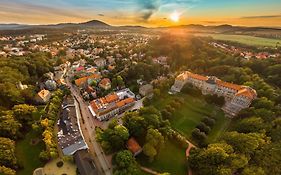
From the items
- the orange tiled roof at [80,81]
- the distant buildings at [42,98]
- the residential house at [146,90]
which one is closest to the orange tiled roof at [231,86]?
the residential house at [146,90]

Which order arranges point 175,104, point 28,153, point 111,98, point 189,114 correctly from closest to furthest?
point 28,153 < point 189,114 < point 175,104 < point 111,98

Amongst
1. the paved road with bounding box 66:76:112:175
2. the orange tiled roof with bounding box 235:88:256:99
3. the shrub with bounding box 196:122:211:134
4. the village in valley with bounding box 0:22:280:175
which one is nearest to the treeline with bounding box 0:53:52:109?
the village in valley with bounding box 0:22:280:175

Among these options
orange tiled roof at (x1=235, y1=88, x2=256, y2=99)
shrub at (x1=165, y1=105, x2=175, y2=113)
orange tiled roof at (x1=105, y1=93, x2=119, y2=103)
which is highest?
orange tiled roof at (x1=235, y1=88, x2=256, y2=99)

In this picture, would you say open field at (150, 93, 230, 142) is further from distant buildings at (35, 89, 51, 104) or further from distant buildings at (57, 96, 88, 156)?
distant buildings at (35, 89, 51, 104)

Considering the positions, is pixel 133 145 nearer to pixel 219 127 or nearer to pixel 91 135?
pixel 91 135

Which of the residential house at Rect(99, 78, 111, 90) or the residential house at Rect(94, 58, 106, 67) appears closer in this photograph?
the residential house at Rect(99, 78, 111, 90)

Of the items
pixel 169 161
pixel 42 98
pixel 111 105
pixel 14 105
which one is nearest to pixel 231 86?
pixel 169 161

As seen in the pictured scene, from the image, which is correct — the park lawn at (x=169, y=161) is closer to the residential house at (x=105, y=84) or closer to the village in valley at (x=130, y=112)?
the village in valley at (x=130, y=112)
